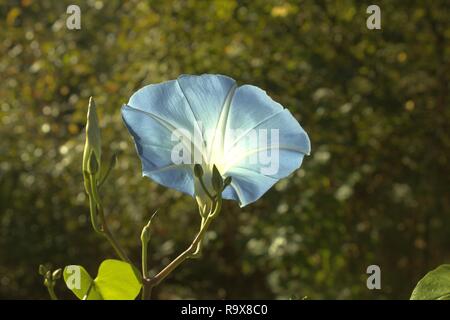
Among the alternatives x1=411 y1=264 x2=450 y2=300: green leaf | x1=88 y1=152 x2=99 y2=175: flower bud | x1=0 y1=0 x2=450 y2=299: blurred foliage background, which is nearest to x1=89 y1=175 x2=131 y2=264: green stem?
x1=88 y1=152 x2=99 y2=175: flower bud

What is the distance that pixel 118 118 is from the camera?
2.93m

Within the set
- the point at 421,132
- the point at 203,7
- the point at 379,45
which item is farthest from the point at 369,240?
the point at 203,7

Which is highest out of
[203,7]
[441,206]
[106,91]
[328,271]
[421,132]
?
[203,7]

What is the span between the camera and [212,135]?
1.89 ft

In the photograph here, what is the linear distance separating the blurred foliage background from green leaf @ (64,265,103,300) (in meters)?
1.86

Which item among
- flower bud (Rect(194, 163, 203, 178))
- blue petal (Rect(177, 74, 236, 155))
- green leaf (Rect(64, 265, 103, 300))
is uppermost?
blue petal (Rect(177, 74, 236, 155))

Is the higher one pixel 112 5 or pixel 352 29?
pixel 112 5

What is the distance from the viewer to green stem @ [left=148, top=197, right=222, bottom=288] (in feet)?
1.69

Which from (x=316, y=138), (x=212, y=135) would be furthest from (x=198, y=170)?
(x=316, y=138)

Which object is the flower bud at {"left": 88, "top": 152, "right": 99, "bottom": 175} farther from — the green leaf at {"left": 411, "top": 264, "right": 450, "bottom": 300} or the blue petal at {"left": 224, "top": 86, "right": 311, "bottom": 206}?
the green leaf at {"left": 411, "top": 264, "right": 450, "bottom": 300}

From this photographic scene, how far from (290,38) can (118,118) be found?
0.69 metres

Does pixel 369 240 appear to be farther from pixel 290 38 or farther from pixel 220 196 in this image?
pixel 220 196

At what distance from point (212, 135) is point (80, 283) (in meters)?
0.15

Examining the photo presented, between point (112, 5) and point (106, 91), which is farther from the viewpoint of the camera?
point (112, 5)
